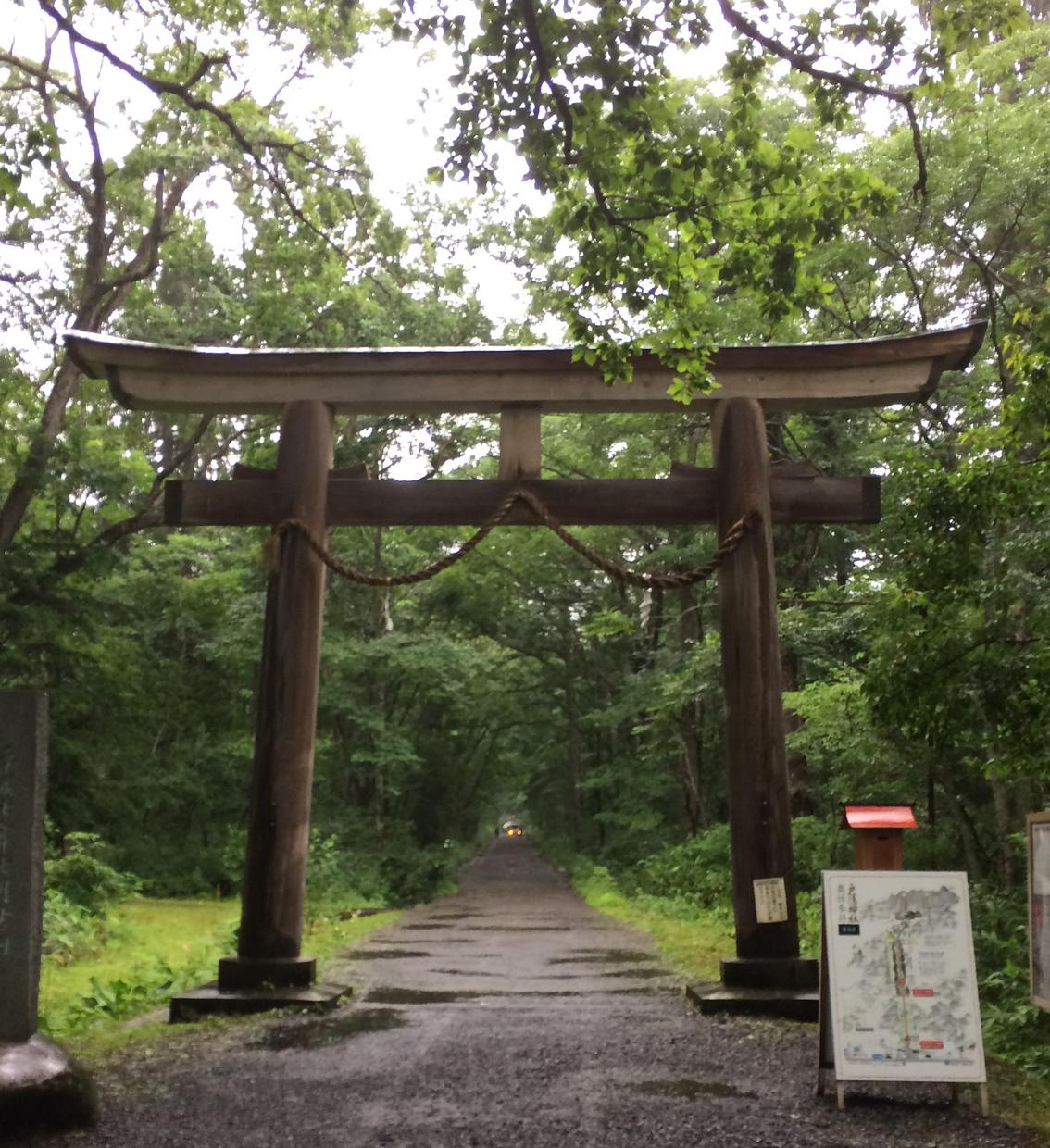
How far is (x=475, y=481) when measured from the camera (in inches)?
342

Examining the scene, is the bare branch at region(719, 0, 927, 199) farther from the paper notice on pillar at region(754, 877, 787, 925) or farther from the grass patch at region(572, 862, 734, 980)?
the grass patch at region(572, 862, 734, 980)

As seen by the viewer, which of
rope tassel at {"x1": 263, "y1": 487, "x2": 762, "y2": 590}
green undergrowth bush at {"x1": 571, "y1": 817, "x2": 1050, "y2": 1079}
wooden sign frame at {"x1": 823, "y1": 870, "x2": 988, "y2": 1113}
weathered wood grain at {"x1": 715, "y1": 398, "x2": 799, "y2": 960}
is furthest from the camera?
rope tassel at {"x1": 263, "y1": 487, "x2": 762, "y2": 590}

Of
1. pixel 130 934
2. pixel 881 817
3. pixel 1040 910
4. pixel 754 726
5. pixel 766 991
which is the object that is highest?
pixel 754 726

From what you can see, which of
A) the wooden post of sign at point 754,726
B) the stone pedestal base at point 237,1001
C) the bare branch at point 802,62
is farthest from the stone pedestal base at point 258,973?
the bare branch at point 802,62

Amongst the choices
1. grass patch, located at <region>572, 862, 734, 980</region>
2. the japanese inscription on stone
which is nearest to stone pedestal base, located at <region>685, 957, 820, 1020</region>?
grass patch, located at <region>572, 862, 734, 980</region>

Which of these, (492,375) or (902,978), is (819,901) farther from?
(902,978)

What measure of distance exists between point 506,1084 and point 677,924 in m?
10.2

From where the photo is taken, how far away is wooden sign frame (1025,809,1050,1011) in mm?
5227

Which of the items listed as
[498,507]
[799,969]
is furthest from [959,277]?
[799,969]

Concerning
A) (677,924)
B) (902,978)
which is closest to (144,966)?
(677,924)

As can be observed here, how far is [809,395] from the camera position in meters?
8.55

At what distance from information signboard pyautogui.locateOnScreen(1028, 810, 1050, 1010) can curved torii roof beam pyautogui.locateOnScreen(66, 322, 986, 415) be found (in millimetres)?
4175

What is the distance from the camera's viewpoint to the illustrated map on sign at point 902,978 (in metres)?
5.07

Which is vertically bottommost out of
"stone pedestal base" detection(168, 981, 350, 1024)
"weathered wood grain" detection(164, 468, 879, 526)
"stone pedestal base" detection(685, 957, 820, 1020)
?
"stone pedestal base" detection(168, 981, 350, 1024)
